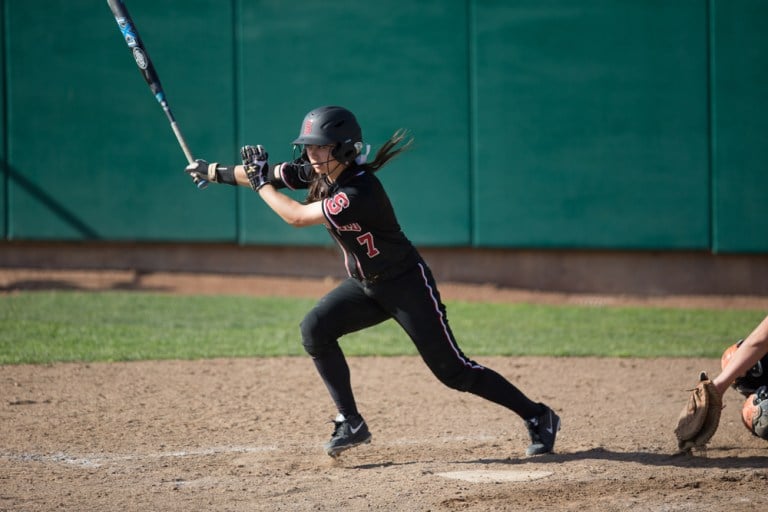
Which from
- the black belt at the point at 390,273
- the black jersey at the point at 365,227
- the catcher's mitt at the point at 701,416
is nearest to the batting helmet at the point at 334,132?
the black jersey at the point at 365,227

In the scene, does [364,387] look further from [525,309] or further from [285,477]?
[525,309]

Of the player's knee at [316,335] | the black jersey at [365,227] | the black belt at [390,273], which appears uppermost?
the black jersey at [365,227]

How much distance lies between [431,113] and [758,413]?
24.4 ft

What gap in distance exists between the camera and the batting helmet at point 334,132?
4.67 meters

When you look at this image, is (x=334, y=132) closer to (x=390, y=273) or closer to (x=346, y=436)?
(x=390, y=273)

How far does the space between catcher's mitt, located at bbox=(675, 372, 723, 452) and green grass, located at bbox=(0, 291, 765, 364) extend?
3.12 meters

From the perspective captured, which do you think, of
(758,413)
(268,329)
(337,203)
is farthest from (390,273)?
(268,329)

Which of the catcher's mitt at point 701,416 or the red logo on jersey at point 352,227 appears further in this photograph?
the catcher's mitt at point 701,416

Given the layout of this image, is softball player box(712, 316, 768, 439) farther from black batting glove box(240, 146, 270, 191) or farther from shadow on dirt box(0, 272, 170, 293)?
shadow on dirt box(0, 272, 170, 293)

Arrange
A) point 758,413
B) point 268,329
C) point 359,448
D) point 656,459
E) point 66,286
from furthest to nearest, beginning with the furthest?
1. point 66,286
2. point 268,329
3. point 359,448
4. point 758,413
5. point 656,459

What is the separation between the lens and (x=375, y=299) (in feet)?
16.2

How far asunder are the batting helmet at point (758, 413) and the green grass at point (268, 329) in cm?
292

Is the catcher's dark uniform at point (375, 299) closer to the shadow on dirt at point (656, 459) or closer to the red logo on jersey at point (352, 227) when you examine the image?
the red logo on jersey at point (352, 227)

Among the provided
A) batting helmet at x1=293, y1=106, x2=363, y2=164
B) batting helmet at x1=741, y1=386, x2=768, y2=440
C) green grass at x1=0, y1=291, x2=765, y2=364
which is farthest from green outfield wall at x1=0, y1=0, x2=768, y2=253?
batting helmet at x1=293, y1=106, x2=363, y2=164
